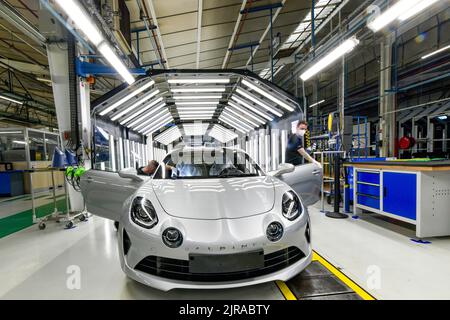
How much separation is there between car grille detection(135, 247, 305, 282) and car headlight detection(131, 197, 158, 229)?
0.22 metres

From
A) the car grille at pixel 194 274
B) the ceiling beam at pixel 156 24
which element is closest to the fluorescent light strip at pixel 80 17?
the ceiling beam at pixel 156 24

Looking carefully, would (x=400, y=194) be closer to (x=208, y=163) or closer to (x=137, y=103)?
(x=208, y=163)

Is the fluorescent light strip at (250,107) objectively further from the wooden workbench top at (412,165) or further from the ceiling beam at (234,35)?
the wooden workbench top at (412,165)

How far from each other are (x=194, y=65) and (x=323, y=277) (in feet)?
24.2

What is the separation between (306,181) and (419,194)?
1.25 meters

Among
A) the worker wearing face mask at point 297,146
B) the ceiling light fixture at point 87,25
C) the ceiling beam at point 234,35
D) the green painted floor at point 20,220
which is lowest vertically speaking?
the green painted floor at point 20,220

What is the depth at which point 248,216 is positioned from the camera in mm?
1569

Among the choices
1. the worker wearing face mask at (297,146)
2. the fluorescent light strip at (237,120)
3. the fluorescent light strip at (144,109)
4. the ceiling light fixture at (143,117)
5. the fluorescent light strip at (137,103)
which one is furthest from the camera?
the fluorescent light strip at (237,120)

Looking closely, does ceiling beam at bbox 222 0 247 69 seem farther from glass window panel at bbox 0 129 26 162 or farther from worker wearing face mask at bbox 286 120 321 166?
glass window panel at bbox 0 129 26 162

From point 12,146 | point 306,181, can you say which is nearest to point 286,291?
point 306,181

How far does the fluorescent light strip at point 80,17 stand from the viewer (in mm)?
2174

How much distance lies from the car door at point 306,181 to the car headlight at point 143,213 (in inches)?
67.1

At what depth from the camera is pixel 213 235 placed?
1432 mm
